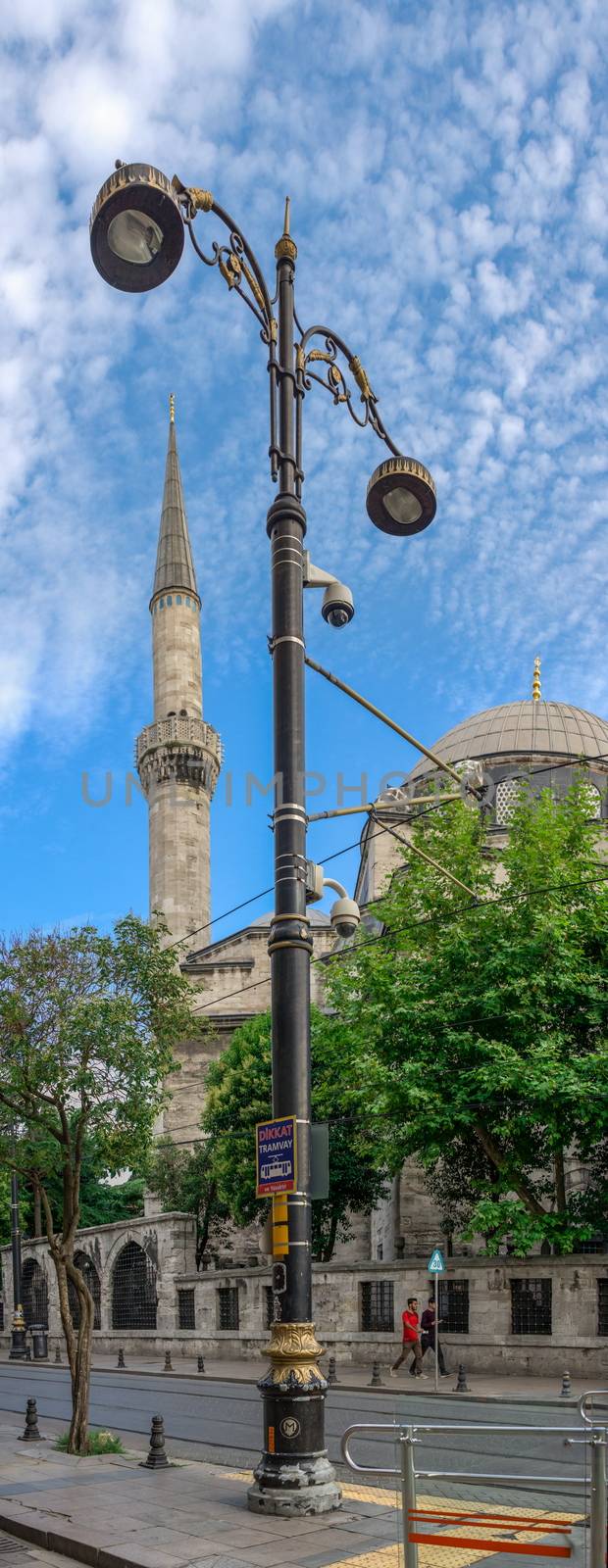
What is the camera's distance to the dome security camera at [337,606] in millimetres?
9578

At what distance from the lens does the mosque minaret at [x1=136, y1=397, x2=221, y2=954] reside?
48906mm

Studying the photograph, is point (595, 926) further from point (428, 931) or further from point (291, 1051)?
point (291, 1051)

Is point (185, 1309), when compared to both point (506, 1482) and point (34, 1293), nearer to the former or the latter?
point (34, 1293)

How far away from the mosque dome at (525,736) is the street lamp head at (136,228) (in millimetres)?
37819

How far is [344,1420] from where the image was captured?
14258 mm

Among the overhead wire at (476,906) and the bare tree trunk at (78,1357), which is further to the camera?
the overhead wire at (476,906)

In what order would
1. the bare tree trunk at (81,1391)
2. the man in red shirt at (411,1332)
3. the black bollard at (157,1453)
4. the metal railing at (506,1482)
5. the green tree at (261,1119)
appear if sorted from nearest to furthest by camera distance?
the metal railing at (506,1482)
the black bollard at (157,1453)
the bare tree trunk at (81,1391)
the man in red shirt at (411,1332)
the green tree at (261,1119)

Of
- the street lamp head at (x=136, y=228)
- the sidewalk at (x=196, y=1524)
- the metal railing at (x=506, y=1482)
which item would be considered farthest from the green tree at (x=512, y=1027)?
the metal railing at (x=506, y=1482)

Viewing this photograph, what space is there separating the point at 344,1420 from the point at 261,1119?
17.8 meters

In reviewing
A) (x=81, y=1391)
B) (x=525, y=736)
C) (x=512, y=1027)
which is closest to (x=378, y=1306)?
(x=512, y=1027)

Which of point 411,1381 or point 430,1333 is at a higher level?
point 430,1333

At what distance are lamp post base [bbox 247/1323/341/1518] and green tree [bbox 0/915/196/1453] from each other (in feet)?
17.0

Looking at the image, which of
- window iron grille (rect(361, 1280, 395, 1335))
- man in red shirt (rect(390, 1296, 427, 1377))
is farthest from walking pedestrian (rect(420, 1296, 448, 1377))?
window iron grille (rect(361, 1280, 395, 1335))

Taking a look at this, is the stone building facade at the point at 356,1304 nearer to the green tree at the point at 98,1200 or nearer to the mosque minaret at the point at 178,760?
the green tree at the point at 98,1200
